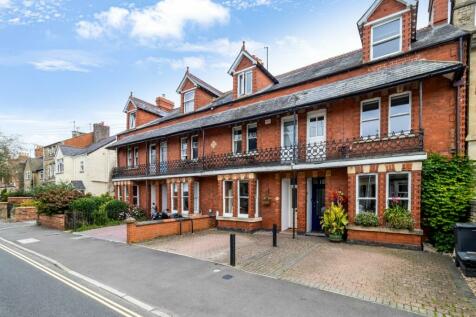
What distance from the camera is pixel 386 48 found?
11391 mm

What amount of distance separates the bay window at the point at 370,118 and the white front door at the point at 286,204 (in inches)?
172

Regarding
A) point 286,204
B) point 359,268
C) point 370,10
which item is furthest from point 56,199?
point 370,10

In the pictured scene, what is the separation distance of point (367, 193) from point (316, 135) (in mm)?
3576

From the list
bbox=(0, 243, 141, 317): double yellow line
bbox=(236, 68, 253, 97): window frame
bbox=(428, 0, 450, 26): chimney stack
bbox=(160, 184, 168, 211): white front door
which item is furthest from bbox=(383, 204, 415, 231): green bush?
bbox=(160, 184, 168, 211): white front door

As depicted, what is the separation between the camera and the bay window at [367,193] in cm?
1019

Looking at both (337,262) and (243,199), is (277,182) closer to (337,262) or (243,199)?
(243,199)

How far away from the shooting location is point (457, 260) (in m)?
7.09

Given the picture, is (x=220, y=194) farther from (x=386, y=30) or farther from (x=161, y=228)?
(x=386, y=30)

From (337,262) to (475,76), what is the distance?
29.4 feet

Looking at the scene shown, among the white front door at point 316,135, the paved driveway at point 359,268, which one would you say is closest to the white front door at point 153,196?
the paved driveway at point 359,268

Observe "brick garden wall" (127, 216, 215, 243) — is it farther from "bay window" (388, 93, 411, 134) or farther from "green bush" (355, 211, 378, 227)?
"bay window" (388, 93, 411, 134)

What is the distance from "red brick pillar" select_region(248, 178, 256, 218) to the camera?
13227 millimetres

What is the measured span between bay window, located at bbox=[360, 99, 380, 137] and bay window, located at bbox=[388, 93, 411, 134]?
49 cm

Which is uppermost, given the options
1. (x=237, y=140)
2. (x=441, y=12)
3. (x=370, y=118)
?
(x=441, y=12)
